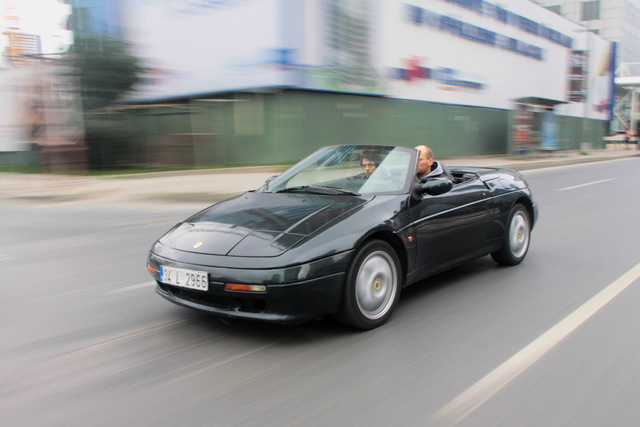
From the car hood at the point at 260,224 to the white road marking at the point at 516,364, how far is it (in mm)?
1326

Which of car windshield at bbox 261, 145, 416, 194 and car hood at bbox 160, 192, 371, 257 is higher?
car windshield at bbox 261, 145, 416, 194

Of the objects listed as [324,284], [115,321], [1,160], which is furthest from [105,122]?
[324,284]

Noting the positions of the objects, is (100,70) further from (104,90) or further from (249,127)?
(249,127)

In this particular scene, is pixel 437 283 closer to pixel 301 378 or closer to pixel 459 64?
pixel 301 378

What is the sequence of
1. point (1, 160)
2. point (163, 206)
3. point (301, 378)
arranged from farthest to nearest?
point (1, 160) < point (163, 206) < point (301, 378)

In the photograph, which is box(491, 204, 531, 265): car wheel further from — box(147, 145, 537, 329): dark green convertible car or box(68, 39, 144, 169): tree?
box(68, 39, 144, 169): tree

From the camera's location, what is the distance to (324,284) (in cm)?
342

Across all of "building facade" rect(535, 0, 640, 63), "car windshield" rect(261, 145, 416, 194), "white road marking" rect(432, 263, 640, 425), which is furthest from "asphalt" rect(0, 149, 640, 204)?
"building facade" rect(535, 0, 640, 63)

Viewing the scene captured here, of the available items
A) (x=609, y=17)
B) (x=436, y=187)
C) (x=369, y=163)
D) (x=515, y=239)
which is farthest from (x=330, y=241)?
(x=609, y=17)

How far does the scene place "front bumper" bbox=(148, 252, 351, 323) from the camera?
130 inches

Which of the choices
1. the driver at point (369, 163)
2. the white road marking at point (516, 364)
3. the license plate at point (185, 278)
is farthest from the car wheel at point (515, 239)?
the license plate at point (185, 278)

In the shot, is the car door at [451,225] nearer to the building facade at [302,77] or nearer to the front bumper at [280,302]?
the front bumper at [280,302]

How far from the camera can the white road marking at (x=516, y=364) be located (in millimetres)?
2721

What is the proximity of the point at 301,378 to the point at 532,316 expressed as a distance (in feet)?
6.45
